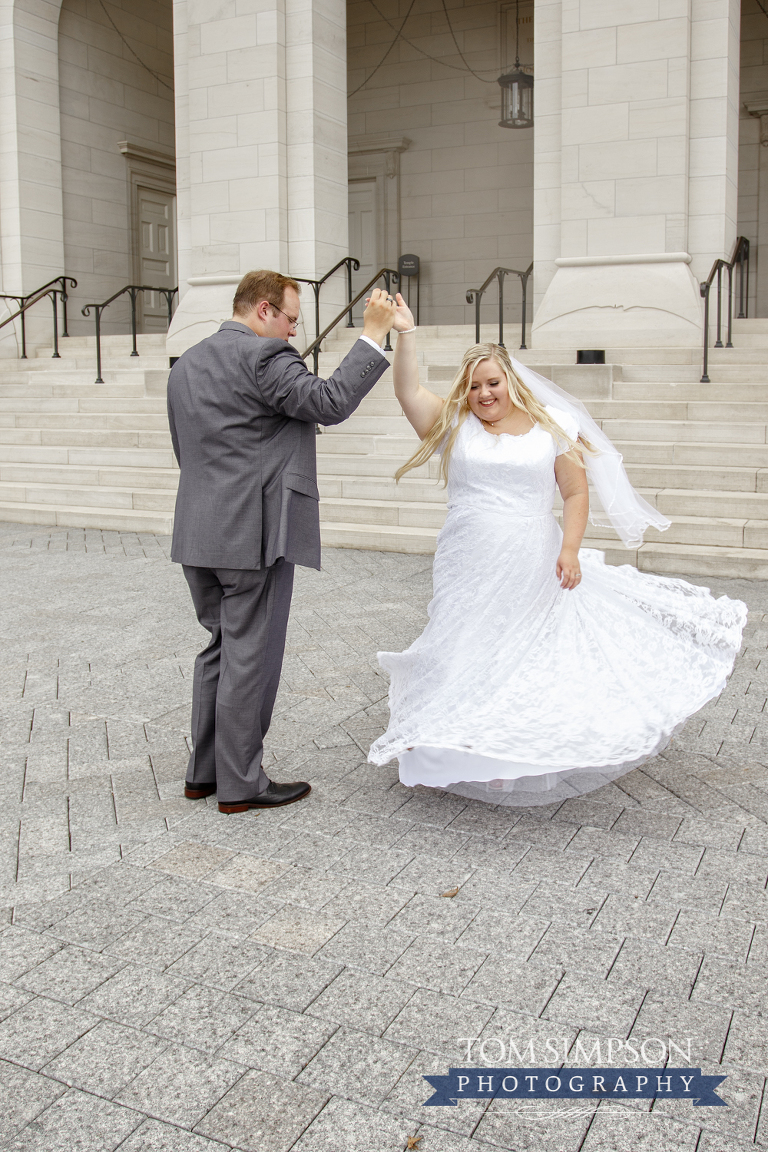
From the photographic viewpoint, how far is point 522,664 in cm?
338

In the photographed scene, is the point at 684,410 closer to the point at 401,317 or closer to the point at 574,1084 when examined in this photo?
the point at 401,317

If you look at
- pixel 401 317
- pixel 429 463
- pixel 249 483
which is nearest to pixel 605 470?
pixel 401 317

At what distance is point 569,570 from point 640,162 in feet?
27.0

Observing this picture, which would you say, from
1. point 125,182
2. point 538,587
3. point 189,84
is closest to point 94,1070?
point 538,587

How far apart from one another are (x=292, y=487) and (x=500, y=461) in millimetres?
734

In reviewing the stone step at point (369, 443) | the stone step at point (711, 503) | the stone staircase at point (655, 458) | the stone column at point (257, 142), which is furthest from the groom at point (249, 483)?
the stone column at point (257, 142)

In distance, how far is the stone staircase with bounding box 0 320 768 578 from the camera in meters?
7.45

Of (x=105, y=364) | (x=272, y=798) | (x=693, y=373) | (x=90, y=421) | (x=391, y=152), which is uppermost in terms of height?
(x=391, y=152)

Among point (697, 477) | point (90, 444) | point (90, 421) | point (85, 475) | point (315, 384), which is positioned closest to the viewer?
point (315, 384)

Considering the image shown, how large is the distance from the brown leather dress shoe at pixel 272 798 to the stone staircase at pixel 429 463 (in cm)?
423

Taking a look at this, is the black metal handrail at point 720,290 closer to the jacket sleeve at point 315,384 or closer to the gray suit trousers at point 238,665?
the jacket sleeve at point 315,384

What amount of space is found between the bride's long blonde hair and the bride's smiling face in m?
0.02

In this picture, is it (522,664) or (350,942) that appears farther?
(522,664)

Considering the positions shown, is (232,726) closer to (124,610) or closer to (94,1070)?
(94,1070)
